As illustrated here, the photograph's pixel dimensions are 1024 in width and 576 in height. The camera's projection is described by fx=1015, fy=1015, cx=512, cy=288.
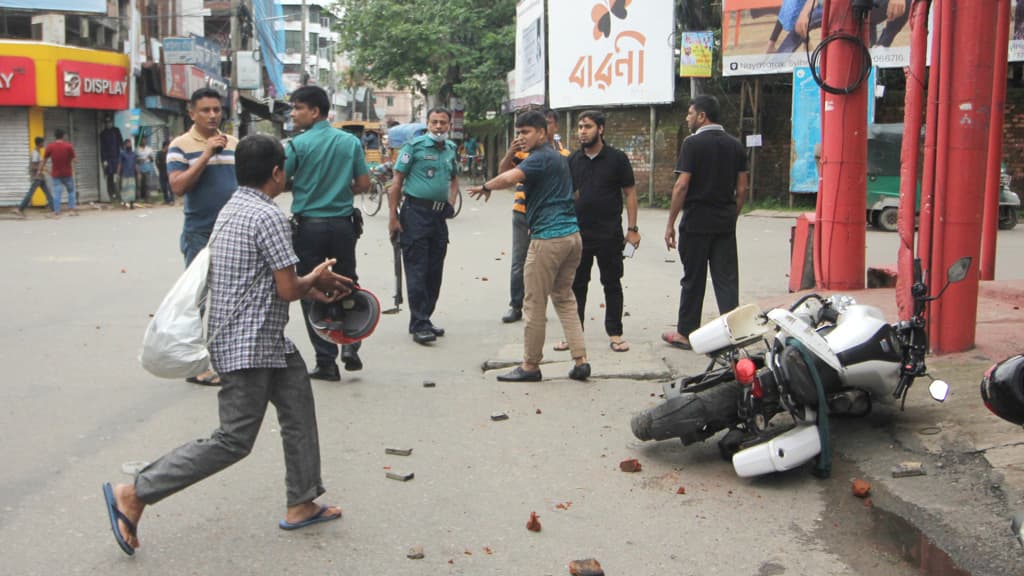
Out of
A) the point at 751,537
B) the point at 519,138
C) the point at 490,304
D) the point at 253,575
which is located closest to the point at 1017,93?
the point at 490,304

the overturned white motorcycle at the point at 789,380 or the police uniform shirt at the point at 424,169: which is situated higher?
the police uniform shirt at the point at 424,169

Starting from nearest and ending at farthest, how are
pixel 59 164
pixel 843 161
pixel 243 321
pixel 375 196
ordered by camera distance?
pixel 243 321 → pixel 843 161 → pixel 59 164 → pixel 375 196

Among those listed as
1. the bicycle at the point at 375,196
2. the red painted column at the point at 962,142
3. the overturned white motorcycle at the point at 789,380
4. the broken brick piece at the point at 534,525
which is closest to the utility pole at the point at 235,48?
the bicycle at the point at 375,196

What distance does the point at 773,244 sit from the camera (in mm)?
15836

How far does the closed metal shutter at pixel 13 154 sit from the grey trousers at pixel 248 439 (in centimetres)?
2235

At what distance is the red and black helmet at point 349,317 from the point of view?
4.98m

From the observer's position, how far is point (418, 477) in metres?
5.00

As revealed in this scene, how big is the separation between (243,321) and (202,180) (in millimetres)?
3136

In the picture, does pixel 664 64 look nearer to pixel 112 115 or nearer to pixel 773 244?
pixel 773 244

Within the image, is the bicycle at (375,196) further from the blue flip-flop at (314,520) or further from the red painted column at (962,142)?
the blue flip-flop at (314,520)

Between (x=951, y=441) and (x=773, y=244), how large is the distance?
1105 cm

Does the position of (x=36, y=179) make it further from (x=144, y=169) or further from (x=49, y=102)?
(x=144, y=169)

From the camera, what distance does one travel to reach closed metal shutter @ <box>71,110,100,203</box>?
25719mm

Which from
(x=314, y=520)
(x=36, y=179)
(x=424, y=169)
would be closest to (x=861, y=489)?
(x=314, y=520)
